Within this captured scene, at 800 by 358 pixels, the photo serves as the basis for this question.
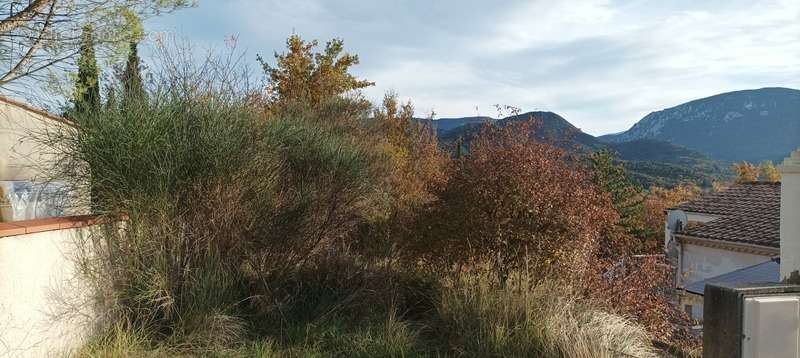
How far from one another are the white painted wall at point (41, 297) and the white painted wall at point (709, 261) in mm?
18379

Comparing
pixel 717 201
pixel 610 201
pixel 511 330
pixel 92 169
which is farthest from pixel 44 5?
pixel 717 201

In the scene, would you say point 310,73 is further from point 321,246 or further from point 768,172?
point 768,172

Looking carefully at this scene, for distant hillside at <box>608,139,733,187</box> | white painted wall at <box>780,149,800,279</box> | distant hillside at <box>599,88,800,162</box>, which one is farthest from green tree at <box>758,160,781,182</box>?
white painted wall at <box>780,149,800,279</box>

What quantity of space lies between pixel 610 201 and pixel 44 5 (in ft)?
25.3

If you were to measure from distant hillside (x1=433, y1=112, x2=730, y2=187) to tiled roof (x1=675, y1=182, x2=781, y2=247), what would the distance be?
13.7 feet

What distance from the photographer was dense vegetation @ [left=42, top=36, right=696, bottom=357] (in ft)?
17.3

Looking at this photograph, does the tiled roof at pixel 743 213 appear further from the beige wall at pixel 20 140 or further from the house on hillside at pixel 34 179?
the beige wall at pixel 20 140

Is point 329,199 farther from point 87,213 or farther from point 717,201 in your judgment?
point 717,201

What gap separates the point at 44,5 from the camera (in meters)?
6.97

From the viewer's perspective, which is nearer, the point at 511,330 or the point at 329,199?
the point at 511,330

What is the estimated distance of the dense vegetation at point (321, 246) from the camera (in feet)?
17.3

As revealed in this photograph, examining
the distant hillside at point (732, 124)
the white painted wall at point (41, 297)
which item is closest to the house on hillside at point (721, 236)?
the white painted wall at point (41, 297)

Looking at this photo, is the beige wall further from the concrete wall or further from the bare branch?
the concrete wall

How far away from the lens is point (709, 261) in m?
20.2
